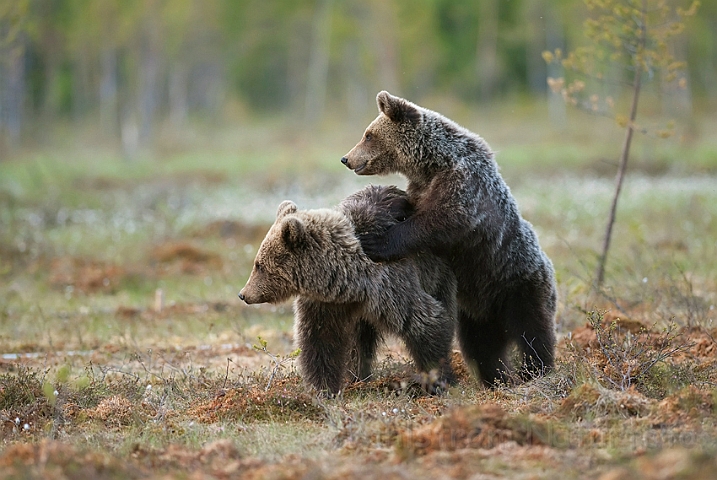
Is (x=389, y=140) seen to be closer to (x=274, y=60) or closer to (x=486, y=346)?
(x=486, y=346)

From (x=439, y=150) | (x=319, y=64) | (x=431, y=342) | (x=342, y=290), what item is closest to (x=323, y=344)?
(x=342, y=290)

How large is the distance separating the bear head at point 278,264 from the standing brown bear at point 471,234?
570 millimetres

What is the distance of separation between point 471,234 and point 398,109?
1.28 meters

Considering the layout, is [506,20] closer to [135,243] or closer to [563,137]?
[563,137]

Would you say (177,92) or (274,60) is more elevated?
(274,60)

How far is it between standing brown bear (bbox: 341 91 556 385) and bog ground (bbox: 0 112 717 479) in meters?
0.45

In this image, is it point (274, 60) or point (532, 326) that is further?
point (274, 60)

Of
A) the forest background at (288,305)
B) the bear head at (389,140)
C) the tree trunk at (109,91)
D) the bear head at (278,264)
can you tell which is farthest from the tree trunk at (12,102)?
the bear head at (278,264)

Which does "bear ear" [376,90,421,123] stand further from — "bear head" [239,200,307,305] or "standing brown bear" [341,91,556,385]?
"bear head" [239,200,307,305]

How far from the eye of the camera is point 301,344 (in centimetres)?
692

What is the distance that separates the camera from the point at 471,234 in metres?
7.05

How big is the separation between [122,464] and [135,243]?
41.6 feet

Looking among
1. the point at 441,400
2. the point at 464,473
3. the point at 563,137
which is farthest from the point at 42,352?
the point at 563,137

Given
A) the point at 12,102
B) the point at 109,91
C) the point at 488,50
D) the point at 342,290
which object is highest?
the point at 488,50
